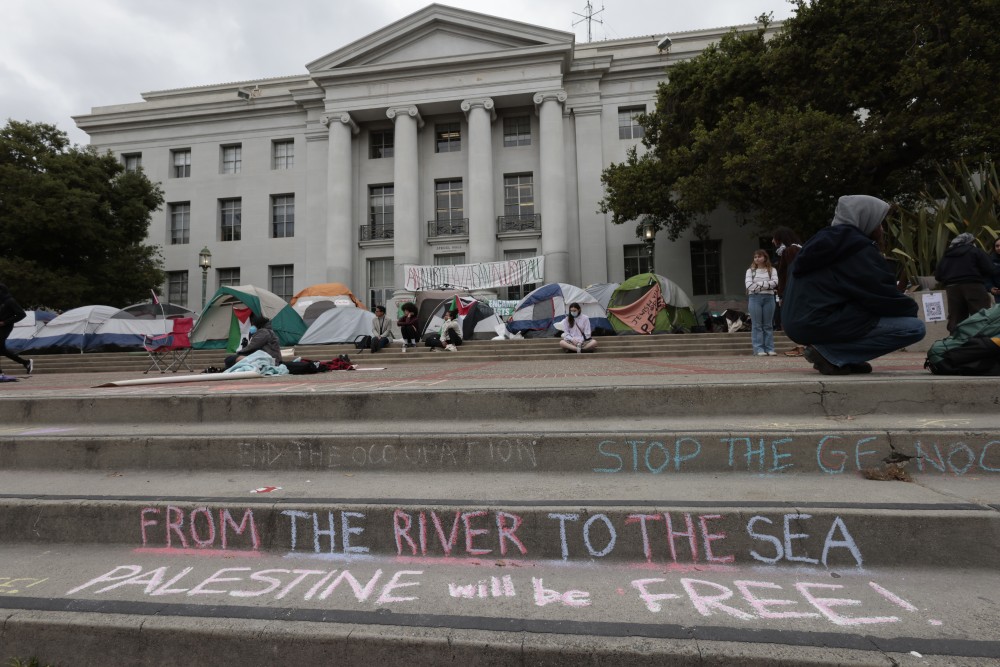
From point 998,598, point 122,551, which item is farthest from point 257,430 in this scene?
point 998,598

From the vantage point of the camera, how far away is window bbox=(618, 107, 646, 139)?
24.6 metres

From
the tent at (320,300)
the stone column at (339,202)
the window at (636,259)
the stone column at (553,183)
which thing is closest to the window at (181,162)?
the stone column at (339,202)

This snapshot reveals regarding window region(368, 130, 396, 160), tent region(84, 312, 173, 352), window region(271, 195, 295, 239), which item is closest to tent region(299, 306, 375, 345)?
tent region(84, 312, 173, 352)

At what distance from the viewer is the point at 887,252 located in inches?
429

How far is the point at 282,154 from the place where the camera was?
27.8 metres

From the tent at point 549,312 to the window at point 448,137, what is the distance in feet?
43.5

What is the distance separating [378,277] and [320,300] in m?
5.54

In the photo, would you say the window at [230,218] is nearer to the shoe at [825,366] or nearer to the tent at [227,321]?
the tent at [227,321]

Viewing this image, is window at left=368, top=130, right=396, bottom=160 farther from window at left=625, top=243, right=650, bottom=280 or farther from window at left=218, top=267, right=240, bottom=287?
window at left=625, top=243, right=650, bottom=280

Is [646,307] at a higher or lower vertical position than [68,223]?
lower

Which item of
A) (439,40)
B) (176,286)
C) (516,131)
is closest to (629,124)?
(516,131)

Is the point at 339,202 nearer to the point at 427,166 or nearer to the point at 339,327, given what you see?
the point at 427,166

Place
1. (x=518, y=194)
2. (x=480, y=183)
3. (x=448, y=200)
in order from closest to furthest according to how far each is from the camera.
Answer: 1. (x=480, y=183)
2. (x=518, y=194)
3. (x=448, y=200)

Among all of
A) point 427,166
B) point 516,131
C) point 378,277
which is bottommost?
point 378,277
